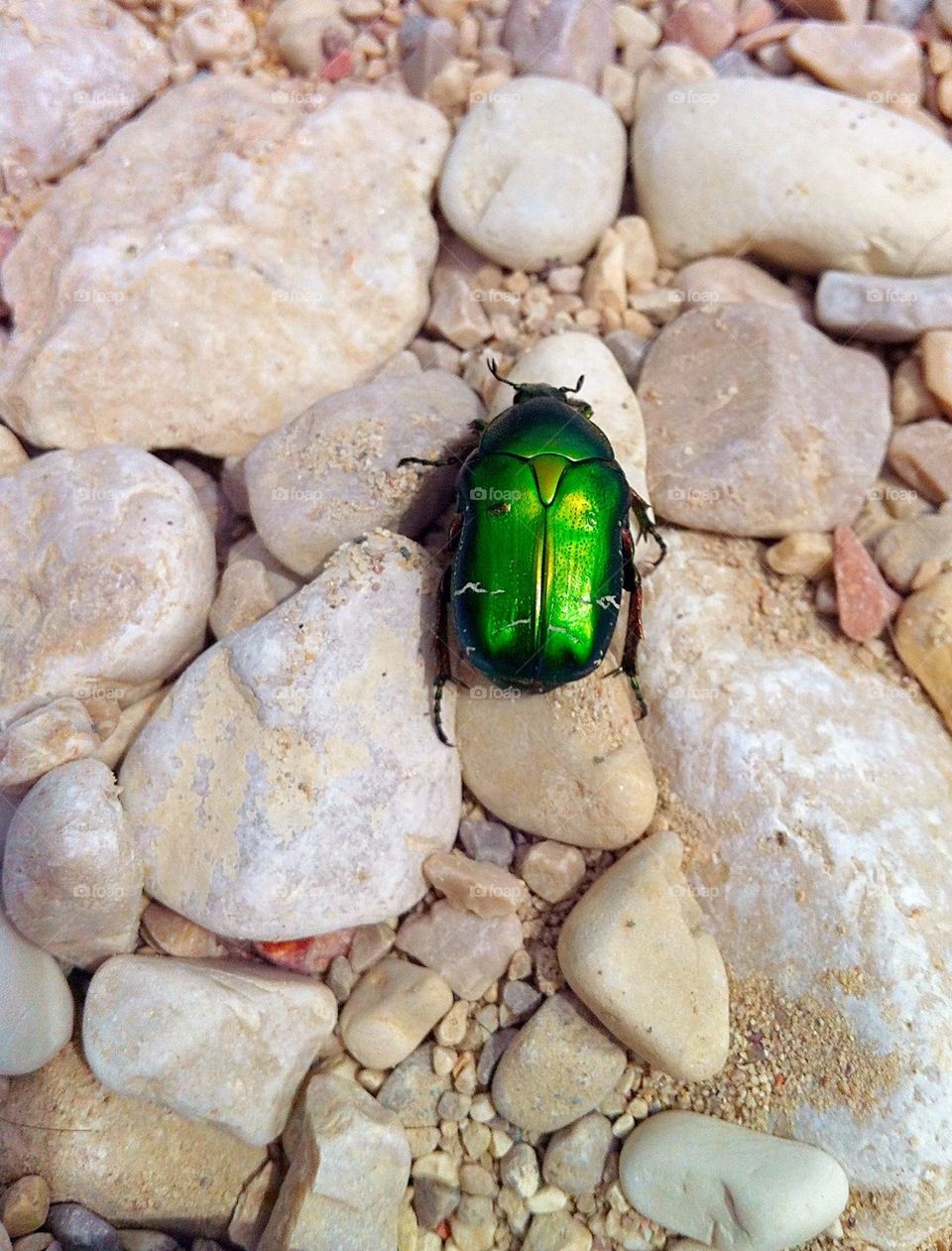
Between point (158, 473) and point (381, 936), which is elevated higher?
point (158, 473)

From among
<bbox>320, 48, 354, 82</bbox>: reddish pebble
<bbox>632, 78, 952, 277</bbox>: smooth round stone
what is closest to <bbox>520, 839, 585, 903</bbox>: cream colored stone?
<bbox>632, 78, 952, 277</bbox>: smooth round stone

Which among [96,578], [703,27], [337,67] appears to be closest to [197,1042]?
[96,578]

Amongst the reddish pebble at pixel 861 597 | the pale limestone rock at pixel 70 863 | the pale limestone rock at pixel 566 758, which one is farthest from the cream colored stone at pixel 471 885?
the reddish pebble at pixel 861 597

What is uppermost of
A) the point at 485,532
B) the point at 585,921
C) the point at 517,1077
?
the point at 485,532

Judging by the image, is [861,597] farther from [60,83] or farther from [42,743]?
[60,83]

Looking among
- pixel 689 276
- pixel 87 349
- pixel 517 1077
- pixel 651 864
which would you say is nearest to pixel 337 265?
pixel 87 349

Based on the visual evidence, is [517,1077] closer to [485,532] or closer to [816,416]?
[485,532]

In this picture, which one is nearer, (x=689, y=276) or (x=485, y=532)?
(x=485, y=532)

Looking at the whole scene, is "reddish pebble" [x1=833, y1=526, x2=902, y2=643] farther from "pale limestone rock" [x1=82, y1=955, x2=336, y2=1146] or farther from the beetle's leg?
"pale limestone rock" [x1=82, y1=955, x2=336, y2=1146]
